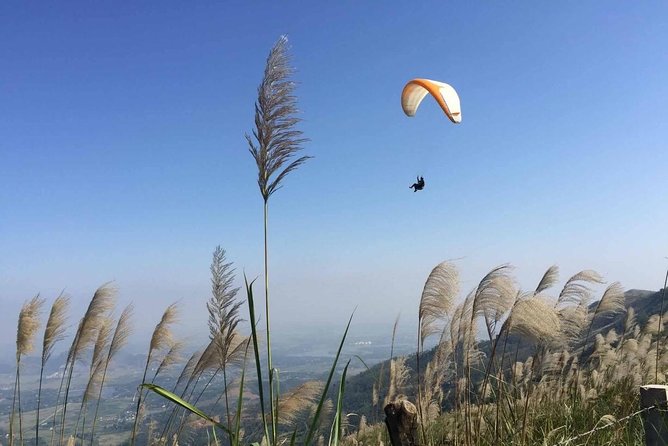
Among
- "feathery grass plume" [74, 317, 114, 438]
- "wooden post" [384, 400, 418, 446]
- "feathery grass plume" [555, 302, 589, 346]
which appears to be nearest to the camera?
"wooden post" [384, 400, 418, 446]

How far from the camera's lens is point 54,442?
4496mm

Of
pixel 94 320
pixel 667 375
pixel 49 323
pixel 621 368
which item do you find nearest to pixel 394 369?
pixel 621 368

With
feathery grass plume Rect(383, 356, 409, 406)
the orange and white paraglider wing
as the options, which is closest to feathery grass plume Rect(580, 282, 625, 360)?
feathery grass plume Rect(383, 356, 409, 406)

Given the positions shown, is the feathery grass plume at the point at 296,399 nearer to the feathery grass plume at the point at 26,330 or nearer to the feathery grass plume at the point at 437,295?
the feathery grass plume at the point at 437,295

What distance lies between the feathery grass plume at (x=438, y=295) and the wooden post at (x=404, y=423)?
87 centimetres

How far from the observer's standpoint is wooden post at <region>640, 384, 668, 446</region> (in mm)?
3168

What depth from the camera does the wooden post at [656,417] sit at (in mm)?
3168

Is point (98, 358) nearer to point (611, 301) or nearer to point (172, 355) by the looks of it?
point (172, 355)

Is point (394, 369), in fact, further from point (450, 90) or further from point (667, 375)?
point (667, 375)

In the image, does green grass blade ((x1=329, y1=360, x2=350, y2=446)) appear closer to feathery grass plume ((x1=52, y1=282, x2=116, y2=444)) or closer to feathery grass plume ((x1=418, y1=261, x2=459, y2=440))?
feathery grass plume ((x1=418, y1=261, x2=459, y2=440))

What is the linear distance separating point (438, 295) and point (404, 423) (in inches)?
40.8

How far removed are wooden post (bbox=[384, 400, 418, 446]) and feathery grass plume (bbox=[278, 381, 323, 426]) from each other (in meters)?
0.68

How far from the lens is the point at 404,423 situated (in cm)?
273

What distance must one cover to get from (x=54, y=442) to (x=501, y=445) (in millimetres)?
3717
